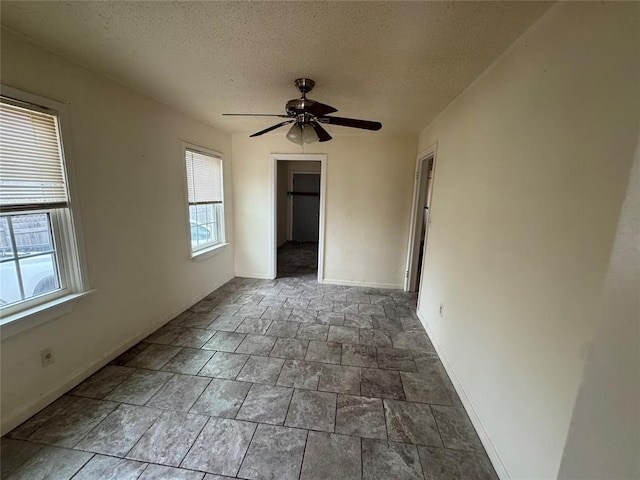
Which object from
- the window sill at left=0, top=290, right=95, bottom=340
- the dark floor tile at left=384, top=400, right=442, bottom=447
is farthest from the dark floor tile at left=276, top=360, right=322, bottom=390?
the window sill at left=0, top=290, right=95, bottom=340

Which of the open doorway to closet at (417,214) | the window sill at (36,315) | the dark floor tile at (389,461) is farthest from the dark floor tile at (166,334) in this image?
the open doorway to closet at (417,214)

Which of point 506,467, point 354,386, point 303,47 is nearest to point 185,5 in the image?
point 303,47

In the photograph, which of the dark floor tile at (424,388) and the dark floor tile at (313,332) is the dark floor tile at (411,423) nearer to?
the dark floor tile at (424,388)

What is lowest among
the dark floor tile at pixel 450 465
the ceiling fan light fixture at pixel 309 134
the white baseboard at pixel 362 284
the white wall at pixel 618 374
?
the dark floor tile at pixel 450 465

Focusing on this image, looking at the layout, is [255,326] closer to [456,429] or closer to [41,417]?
[41,417]

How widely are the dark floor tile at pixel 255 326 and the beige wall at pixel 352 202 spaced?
1.48 metres

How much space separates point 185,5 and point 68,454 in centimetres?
243

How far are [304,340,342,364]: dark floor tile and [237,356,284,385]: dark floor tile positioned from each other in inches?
11.0

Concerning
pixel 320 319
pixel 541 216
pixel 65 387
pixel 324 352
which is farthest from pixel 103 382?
pixel 541 216

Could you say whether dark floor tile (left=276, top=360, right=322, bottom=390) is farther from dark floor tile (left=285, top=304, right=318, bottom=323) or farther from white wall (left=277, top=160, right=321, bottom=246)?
white wall (left=277, top=160, right=321, bottom=246)

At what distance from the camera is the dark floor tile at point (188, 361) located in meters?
2.11

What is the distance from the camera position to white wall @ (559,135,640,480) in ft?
1.79

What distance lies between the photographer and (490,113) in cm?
172

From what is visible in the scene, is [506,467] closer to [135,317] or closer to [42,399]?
[42,399]
